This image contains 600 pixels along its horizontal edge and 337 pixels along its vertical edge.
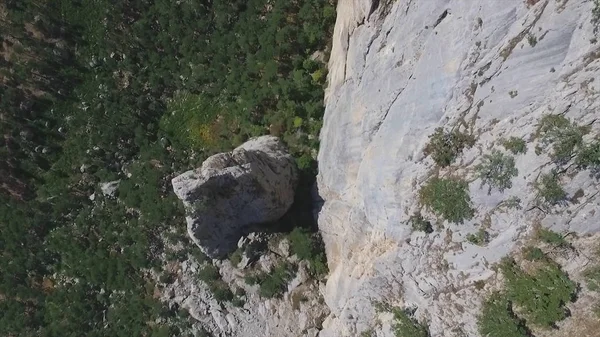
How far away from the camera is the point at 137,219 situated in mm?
22422

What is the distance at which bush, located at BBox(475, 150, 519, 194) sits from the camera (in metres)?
11.6

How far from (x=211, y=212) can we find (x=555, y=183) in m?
12.4

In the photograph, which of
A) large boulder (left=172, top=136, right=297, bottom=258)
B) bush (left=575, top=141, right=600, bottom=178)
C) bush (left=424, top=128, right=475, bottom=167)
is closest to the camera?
bush (left=575, top=141, right=600, bottom=178)

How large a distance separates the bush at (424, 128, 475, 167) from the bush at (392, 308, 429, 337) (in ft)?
15.6

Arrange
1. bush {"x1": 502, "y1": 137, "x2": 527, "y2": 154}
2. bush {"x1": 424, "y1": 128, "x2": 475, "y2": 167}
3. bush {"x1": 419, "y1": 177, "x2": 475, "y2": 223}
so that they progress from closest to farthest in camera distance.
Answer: bush {"x1": 502, "y1": 137, "x2": 527, "y2": 154}
bush {"x1": 424, "y1": 128, "x2": 475, "y2": 167}
bush {"x1": 419, "y1": 177, "x2": 475, "y2": 223}

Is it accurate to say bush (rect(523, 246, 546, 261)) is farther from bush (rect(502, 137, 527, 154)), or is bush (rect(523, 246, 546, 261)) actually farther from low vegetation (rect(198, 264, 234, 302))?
low vegetation (rect(198, 264, 234, 302))

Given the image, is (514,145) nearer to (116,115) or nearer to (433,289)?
(433,289)

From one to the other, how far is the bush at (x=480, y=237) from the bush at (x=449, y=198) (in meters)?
0.45

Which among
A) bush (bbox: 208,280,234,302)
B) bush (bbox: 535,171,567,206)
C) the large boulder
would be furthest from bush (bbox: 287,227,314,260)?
bush (bbox: 535,171,567,206)

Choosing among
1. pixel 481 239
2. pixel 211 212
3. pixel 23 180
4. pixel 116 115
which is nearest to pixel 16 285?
pixel 23 180

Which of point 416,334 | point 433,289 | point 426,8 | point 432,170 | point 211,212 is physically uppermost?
point 426,8

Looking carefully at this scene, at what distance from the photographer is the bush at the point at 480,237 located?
12.4 m

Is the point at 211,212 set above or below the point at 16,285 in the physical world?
above

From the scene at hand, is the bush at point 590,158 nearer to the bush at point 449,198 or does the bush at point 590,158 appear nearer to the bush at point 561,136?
the bush at point 561,136
